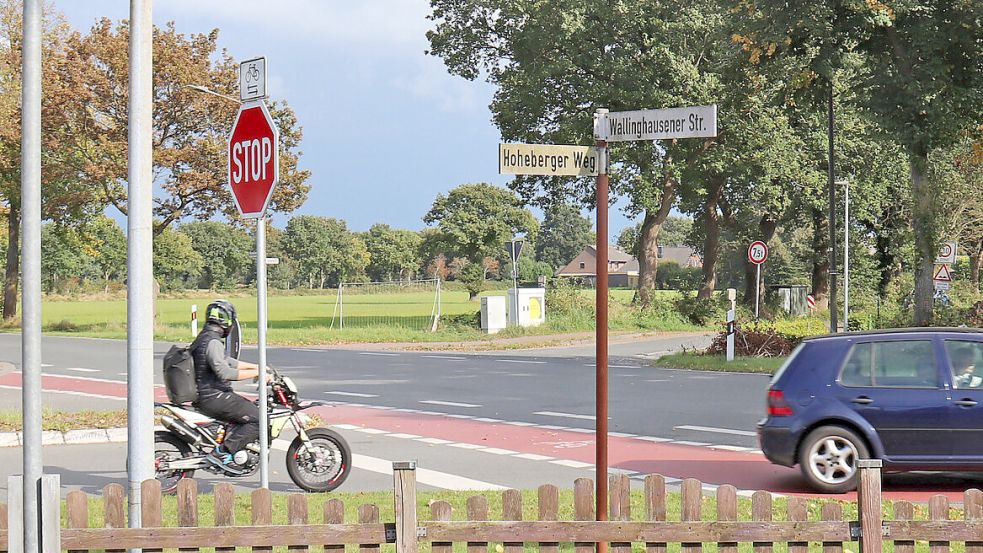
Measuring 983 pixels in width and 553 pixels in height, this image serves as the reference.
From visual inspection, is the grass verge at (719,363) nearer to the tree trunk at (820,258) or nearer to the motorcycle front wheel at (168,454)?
the motorcycle front wheel at (168,454)

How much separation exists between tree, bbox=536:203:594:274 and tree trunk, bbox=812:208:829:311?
390 ft

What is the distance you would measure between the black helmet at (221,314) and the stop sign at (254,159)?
1973 millimetres

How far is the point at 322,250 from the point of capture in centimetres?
13888

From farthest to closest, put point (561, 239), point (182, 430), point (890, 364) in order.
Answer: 1. point (561, 239)
2. point (890, 364)
3. point (182, 430)

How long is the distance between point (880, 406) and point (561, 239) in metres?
166

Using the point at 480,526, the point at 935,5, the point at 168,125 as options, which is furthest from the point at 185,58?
the point at 480,526

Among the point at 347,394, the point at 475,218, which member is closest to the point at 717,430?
the point at 347,394

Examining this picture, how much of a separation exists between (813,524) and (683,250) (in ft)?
596

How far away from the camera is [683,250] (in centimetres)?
18450

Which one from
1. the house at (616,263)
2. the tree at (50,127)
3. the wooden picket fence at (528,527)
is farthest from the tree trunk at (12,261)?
the house at (616,263)

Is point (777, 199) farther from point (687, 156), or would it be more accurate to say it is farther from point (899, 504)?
point (899, 504)

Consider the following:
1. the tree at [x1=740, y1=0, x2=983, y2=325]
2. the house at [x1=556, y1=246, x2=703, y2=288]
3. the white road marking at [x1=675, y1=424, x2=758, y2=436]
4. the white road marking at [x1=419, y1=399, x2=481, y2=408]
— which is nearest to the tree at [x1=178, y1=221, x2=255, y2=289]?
the house at [x1=556, y1=246, x2=703, y2=288]

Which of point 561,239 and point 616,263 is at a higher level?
point 561,239

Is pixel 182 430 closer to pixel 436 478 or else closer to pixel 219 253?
pixel 436 478
